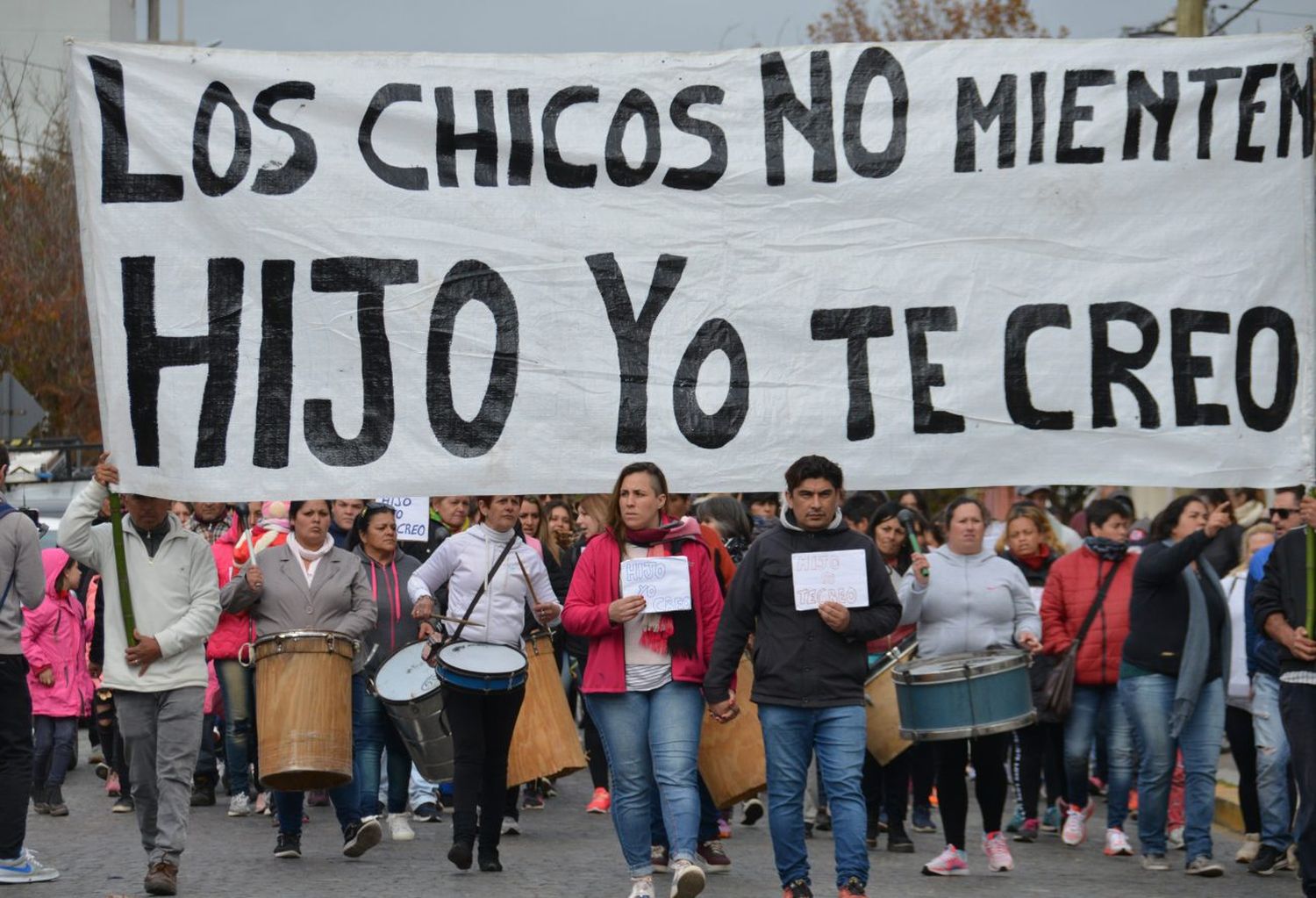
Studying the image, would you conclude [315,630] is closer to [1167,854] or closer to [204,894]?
[204,894]

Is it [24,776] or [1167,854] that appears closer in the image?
[24,776]

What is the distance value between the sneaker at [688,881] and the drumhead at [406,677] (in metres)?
2.77

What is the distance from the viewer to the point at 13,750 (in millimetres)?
9773

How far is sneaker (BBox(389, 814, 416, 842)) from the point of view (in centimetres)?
1240

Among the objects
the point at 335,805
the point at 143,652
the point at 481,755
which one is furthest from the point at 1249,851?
the point at 143,652

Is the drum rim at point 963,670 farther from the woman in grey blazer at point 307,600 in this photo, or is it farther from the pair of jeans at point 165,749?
the pair of jeans at point 165,749

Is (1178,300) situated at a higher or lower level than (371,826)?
higher

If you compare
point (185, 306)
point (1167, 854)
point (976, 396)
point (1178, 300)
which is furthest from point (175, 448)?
point (1167, 854)

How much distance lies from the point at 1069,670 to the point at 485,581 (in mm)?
3617

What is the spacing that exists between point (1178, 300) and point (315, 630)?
15.8 feet

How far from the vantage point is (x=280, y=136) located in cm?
851

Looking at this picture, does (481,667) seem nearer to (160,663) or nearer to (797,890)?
(160,663)

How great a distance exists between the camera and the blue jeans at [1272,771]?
11.5 meters

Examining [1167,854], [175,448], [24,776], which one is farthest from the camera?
[1167,854]
